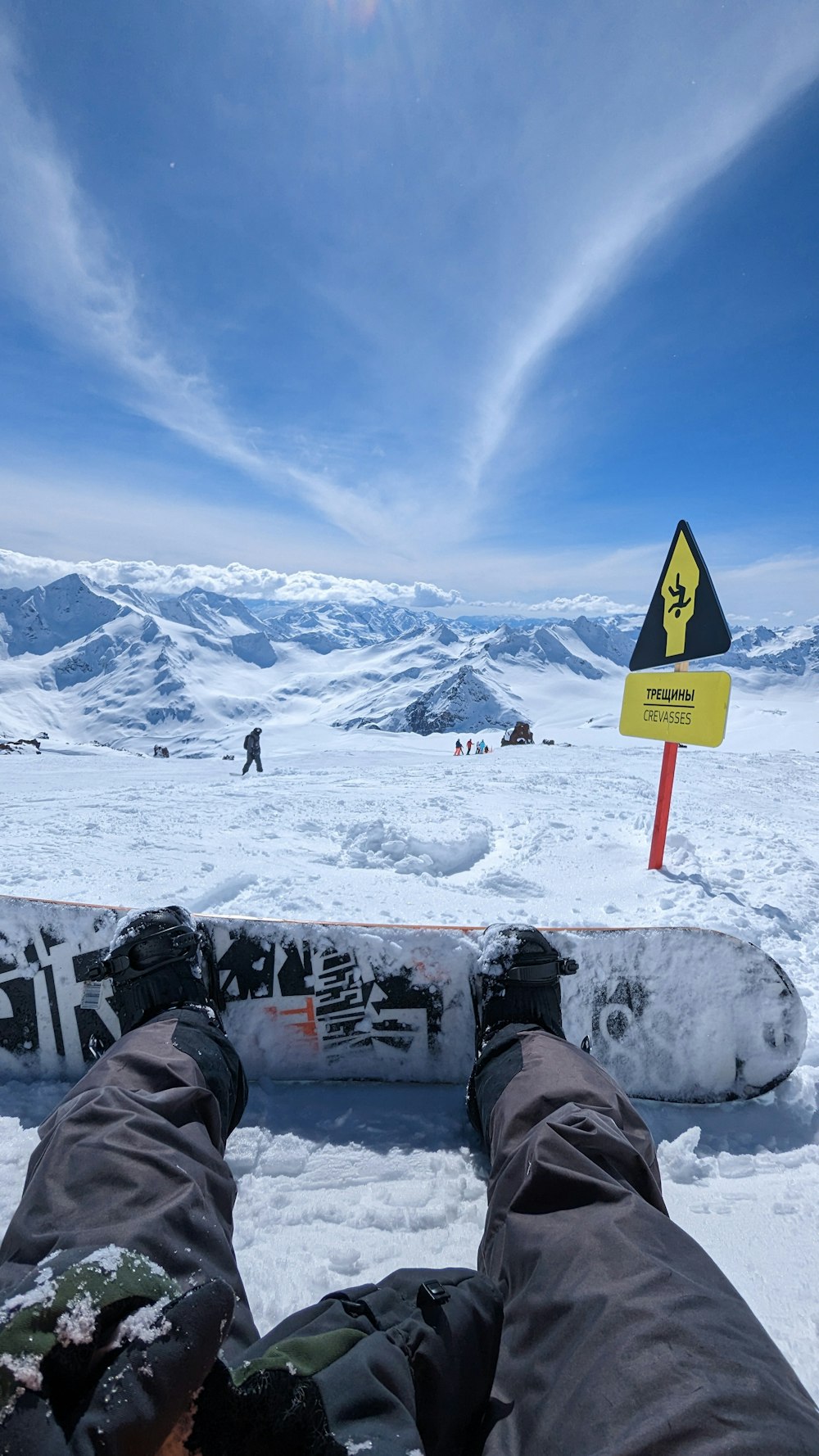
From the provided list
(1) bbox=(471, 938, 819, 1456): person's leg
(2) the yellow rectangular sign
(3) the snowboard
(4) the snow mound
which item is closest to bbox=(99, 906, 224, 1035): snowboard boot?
(3) the snowboard

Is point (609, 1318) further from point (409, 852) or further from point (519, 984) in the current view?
point (409, 852)

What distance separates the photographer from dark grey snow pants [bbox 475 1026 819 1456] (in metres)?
1.06

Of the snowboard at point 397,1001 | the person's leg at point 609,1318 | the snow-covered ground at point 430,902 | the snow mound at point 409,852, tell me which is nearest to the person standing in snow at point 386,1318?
the person's leg at point 609,1318

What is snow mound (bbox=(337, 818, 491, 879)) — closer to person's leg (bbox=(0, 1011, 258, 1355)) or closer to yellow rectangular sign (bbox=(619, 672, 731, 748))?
yellow rectangular sign (bbox=(619, 672, 731, 748))

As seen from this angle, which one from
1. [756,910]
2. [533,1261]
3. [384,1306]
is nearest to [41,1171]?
[384,1306]

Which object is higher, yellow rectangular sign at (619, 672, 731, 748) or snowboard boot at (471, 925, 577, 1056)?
yellow rectangular sign at (619, 672, 731, 748)

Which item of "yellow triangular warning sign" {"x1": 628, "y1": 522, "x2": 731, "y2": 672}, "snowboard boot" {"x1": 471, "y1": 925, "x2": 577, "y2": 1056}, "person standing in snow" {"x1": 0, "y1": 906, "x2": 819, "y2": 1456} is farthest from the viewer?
"yellow triangular warning sign" {"x1": 628, "y1": 522, "x2": 731, "y2": 672}

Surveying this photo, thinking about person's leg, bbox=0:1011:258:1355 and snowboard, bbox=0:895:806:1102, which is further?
snowboard, bbox=0:895:806:1102

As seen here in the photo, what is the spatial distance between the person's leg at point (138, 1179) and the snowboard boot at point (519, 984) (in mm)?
1147

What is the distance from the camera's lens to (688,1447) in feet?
3.32

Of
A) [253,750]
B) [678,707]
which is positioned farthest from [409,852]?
[253,750]

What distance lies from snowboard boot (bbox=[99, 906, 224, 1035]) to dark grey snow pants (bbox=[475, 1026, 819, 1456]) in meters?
1.50

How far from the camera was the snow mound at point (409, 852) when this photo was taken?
5.29 metres

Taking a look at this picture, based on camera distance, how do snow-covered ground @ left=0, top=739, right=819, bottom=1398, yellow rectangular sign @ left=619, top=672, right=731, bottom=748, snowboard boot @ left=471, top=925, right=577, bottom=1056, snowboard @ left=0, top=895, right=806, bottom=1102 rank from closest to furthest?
snow-covered ground @ left=0, top=739, right=819, bottom=1398 → snowboard boot @ left=471, top=925, right=577, bottom=1056 → snowboard @ left=0, top=895, right=806, bottom=1102 → yellow rectangular sign @ left=619, top=672, right=731, bottom=748
